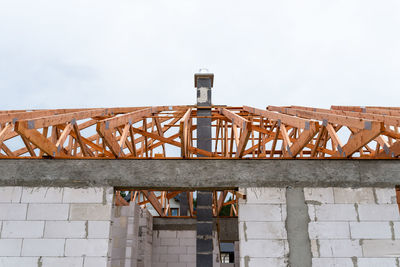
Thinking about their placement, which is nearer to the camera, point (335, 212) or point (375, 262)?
point (375, 262)

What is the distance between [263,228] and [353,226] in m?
1.69

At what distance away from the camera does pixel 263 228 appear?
643 cm

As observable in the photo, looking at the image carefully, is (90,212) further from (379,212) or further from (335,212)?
(379,212)

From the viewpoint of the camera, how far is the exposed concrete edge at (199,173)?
6.74 metres

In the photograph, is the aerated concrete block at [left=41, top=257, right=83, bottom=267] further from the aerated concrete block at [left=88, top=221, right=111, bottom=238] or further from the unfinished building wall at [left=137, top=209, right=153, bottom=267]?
the unfinished building wall at [left=137, top=209, right=153, bottom=267]

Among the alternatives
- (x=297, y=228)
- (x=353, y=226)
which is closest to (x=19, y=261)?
(x=297, y=228)

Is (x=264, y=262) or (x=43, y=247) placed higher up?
(x=43, y=247)

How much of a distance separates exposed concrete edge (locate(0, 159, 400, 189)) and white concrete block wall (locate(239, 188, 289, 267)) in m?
0.24

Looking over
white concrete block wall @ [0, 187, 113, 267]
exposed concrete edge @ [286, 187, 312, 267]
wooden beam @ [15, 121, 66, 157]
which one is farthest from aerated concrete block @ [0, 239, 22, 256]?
exposed concrete edge @ [286, 187, 312, 267]

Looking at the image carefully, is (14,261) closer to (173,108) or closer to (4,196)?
(4,196)

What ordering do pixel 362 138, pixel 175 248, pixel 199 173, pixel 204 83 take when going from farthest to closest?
pixel 175 248
pixel 204 83
pixel 199 173
pixel 362 138

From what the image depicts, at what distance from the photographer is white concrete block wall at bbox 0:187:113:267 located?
6273mm

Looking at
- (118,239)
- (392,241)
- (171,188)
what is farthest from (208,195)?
(392,241)

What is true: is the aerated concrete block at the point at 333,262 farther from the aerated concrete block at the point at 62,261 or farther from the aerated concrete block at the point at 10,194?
the aerated concrete block at the point at 10,194
